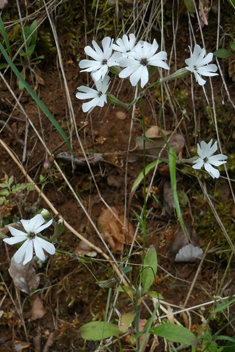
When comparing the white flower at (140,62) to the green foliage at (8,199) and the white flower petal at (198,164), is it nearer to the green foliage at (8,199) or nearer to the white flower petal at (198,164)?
the white flower petal at (198,164)

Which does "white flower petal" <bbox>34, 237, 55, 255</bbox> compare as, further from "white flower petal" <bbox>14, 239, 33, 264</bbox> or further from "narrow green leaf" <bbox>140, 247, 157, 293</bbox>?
"narrow green leaf" <bbox>140, 247, 157, 293</bbox>

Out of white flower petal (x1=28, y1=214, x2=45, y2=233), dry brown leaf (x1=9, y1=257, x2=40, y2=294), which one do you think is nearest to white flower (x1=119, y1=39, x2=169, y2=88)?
white flower petal (x1=28, y1=214, x2=45, y2=233)

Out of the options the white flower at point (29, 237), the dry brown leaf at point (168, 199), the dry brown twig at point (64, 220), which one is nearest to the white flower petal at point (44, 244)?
the white flower at point (29, 237)

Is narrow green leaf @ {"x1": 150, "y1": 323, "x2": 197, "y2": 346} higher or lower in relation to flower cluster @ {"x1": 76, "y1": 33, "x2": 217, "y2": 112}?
lower

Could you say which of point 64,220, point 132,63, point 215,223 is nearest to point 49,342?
point 64,220

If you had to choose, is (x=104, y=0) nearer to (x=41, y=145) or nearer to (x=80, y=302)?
(x=41, y=145)

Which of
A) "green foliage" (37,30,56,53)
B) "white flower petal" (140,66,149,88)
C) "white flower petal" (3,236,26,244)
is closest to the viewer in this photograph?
"white flower petal" (140,66,149,88)

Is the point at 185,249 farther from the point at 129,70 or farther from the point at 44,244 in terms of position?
the point at 129,70
